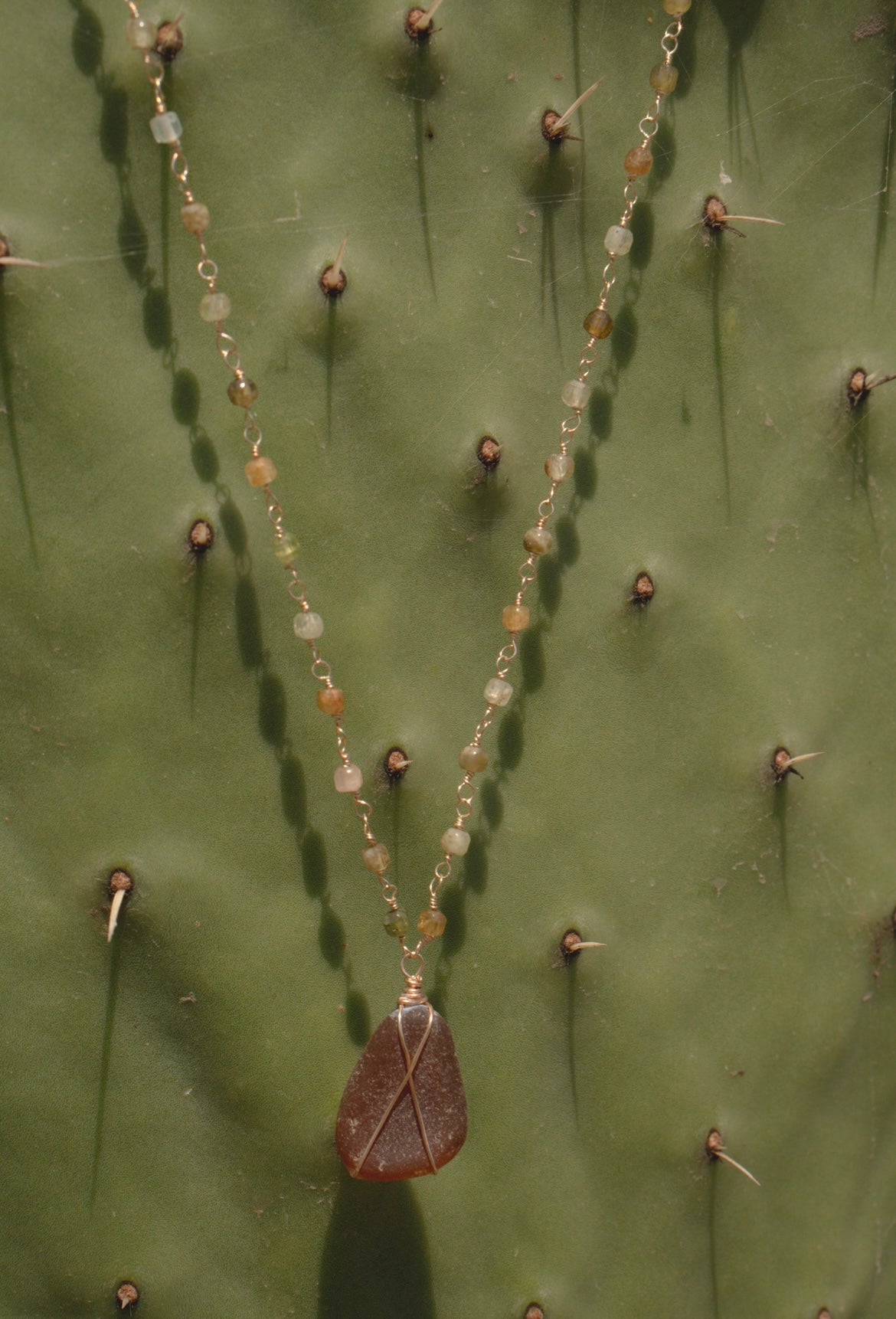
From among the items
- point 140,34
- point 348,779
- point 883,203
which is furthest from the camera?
point 883,203

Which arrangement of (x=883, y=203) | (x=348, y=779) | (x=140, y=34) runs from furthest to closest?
1. (x=883, y=203)
2. (x=348, y=779)
3. (x=140, y=34)

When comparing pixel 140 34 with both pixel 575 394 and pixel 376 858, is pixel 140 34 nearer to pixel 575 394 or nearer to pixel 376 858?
pixel 575 394

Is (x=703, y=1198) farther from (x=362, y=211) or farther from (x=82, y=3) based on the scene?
(x=82, y=3)

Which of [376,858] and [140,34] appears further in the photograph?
[376,858]

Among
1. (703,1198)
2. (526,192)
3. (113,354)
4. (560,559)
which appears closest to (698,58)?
(526,192)

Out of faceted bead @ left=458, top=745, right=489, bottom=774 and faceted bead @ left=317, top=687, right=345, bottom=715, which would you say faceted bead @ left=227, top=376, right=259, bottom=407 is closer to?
faceted bead @ left=317, top=687, right=345, bottom=715

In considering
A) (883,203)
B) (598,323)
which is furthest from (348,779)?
(883,203)

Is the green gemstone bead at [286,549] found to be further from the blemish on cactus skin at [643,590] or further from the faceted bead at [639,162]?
the faceted bead at [639,162]

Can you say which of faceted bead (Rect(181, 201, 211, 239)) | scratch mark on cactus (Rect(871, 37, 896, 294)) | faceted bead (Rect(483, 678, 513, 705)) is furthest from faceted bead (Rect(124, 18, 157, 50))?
scratch mark on cactus (Rect(871, 37, 896, 294))
